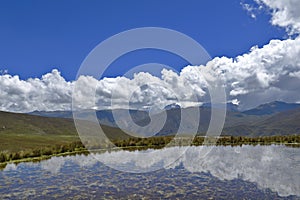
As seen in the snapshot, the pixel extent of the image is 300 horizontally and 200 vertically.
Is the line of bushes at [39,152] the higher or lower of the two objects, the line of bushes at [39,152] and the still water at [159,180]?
the higher

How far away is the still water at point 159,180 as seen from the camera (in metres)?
18.4

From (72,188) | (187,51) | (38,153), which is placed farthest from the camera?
(38,153)

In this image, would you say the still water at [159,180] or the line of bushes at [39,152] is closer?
the still water at [159,180]

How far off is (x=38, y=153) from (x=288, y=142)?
40982mm

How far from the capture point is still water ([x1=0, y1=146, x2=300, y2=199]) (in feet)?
60.4

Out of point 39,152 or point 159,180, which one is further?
point 39,152

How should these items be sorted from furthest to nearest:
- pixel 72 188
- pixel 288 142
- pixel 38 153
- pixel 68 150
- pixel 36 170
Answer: pixel 288 142, pixel 68 150, pixel 38 153, pixel 36 170, pixel 72 188

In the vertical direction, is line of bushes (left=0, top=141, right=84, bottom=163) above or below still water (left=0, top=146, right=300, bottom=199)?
above

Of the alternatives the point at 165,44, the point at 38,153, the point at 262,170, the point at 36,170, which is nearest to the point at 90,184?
the point at 36,170

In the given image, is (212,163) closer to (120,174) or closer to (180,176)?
(180,176)

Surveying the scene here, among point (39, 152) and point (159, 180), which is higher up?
point (39, 152)

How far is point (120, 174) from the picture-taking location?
26156 millimetres

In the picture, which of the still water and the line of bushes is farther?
the line of bushes

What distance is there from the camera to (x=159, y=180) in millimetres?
22859
